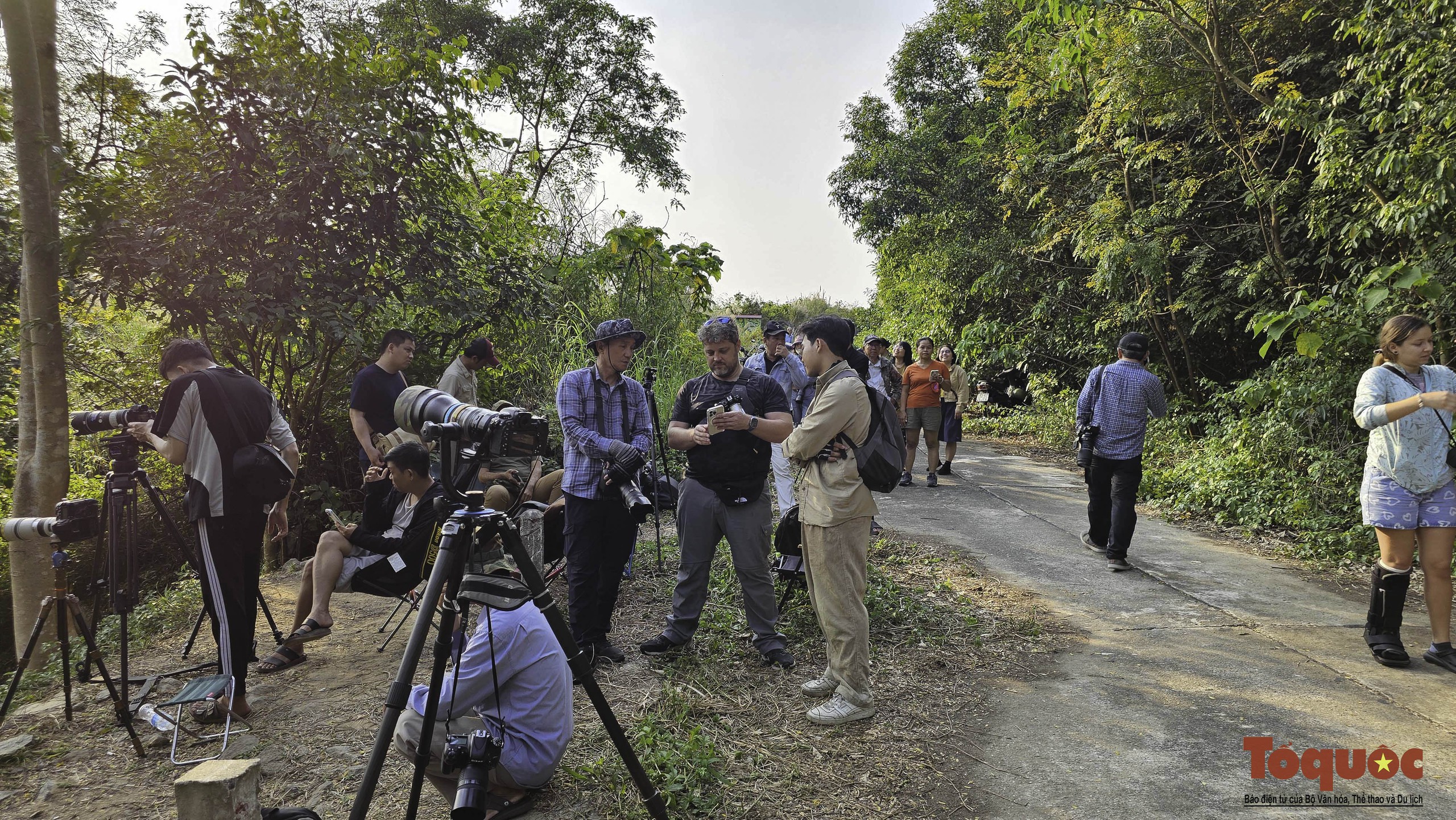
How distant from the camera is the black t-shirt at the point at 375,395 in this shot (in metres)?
5.34

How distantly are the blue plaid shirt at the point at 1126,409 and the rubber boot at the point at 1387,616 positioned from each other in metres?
1.79

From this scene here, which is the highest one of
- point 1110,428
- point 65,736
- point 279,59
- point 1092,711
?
point 279,59

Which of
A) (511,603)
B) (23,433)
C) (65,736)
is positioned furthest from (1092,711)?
(23,433)

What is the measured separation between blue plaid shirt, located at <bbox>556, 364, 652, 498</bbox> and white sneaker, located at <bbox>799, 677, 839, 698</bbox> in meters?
1.48

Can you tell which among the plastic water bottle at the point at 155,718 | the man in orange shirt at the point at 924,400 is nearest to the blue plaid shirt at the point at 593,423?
the plastic water bottle at the point at 155,718

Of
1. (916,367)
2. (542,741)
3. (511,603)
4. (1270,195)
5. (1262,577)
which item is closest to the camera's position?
(511,603)

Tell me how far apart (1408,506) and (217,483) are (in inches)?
235

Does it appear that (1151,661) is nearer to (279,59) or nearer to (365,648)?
(365,648)

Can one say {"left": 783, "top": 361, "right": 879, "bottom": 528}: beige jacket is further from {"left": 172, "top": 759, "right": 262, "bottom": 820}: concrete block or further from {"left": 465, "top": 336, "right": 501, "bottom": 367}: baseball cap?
{"left": 465, "top": 336, "right": 501, "bottom": 367}: baseball cap

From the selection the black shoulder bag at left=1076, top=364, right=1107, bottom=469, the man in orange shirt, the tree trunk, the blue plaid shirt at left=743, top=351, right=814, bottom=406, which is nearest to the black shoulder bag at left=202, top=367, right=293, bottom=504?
the tree trunk

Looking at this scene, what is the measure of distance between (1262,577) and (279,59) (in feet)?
27.7

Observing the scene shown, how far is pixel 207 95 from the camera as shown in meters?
5.50

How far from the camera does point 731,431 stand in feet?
13.2

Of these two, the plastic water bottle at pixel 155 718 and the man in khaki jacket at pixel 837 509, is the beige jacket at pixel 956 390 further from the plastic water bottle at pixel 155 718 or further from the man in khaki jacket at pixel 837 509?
the plastic water bottle at pixel 155 718
